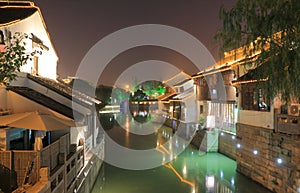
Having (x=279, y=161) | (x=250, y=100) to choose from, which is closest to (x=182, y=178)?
(x=279, y=161)

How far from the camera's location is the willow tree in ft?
22.5

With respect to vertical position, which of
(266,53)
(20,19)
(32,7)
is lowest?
(266,53)

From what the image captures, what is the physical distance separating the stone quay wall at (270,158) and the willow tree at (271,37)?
5120mm

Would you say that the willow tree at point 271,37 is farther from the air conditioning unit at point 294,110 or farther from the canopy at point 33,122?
the canopy at point 33,122

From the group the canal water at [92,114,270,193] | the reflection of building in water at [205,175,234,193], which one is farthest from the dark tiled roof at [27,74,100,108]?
the reflection of building in water at [205,175,234,193]

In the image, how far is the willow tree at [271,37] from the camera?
6848mm

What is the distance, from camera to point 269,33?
7.39m

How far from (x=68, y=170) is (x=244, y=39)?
7.74 metres

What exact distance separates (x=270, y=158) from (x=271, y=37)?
818cm

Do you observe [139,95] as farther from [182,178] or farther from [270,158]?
[270,158]

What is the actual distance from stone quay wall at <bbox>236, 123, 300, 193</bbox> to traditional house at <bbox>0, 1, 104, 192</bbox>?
29.9 feet

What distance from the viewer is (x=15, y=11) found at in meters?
13.2

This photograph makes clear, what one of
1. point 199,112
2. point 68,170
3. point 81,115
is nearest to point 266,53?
point 68,170

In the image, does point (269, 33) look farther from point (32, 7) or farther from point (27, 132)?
point (32, 7)
